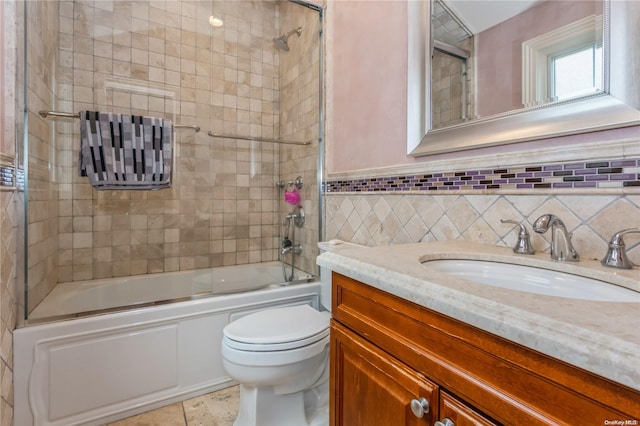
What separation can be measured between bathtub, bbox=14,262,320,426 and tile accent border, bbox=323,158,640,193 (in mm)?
1069

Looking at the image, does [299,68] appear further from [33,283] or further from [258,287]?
[33,283]

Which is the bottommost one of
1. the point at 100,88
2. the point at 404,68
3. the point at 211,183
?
the point at 211,183

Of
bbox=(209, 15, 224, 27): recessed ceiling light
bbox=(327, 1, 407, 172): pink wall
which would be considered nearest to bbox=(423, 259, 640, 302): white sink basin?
bbox=(327, 1, 407, 172): pink wall

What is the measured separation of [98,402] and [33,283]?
635 mm

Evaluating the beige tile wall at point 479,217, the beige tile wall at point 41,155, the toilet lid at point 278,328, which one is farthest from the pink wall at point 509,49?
the beige tile wall at point 41,155

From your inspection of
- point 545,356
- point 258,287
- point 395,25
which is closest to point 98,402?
point 258,287

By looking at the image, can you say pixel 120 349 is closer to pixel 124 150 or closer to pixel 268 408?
pixel 268 408

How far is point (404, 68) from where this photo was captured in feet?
4.63

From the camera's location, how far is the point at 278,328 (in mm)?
1386

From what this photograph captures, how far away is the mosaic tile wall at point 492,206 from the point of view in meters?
0.79

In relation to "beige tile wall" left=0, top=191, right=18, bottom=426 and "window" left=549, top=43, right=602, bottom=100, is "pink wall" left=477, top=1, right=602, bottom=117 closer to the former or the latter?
"window" left=549, top=43, right=602, bottom=100

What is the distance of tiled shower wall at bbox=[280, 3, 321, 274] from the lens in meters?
2.17

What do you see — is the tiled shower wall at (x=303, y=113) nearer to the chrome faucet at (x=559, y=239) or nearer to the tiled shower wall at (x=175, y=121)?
the tiled shower wall at (x=175, y=121)

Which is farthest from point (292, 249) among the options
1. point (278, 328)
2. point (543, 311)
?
point (543, 311)
